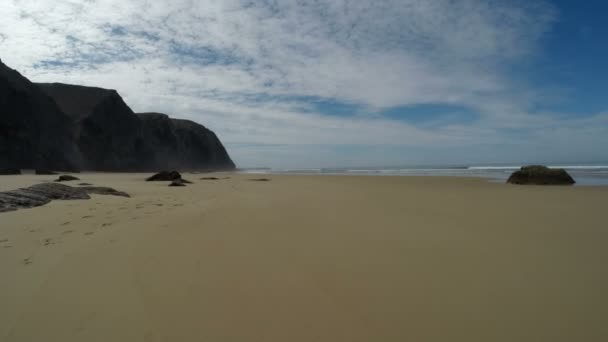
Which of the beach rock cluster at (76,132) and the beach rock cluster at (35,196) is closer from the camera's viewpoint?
the beach rock cluster at (35,196)

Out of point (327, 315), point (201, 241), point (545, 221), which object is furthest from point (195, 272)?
point (545, 221)

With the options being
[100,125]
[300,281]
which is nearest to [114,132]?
[100,125]

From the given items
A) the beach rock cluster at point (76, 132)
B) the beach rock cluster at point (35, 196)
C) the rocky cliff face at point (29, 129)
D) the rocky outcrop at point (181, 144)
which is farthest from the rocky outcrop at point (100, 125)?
the beach rock cluster at point (35, 196)

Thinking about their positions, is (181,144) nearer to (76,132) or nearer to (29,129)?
(76,132)

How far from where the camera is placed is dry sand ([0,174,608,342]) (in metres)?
1.85

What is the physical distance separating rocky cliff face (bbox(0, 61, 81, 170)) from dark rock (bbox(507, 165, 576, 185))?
47081mm

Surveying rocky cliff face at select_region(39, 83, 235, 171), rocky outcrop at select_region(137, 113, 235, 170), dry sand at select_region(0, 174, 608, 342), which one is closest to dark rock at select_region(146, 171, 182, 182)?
dry sand at select_region(0, 174, 608, 342)

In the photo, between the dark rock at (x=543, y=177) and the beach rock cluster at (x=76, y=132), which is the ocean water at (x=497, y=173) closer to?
the dark rock at (x=543, y=177)

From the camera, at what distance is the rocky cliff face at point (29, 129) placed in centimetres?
3459

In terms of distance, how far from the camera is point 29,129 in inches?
1460

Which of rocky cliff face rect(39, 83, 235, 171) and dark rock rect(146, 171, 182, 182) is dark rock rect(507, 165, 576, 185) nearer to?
dark rock rect(146, 171, 182, 182)

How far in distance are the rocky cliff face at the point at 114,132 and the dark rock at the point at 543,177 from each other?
177ft

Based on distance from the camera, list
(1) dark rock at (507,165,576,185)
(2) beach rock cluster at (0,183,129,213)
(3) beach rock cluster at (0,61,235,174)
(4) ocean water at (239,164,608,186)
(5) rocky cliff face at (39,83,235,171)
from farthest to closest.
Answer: (5) rocky cliff face at (39,83,235,171) < (3) beach rock cluster at (0,61,235,174) < (4) ocean water at (239,164,608,186) < (1) dark rock at (507,165,576,185) < (2) beach rock cluster at (0,183,129,213)

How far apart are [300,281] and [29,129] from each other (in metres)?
48.6
